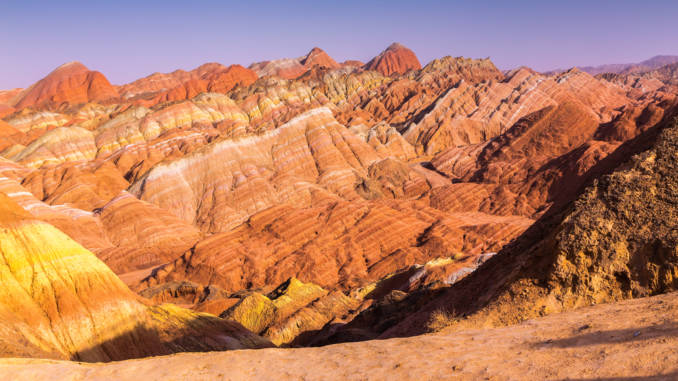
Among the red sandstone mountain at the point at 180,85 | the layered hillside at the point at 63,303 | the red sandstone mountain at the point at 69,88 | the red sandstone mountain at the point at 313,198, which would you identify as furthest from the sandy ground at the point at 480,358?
the red sandstone mountain at the point at 69,88

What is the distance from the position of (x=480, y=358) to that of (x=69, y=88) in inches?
7219

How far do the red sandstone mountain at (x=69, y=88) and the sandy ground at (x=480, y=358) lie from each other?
16178 centimetres

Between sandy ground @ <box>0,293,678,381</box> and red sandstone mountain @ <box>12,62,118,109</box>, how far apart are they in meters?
162

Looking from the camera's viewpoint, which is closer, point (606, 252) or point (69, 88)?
point (606, 252)

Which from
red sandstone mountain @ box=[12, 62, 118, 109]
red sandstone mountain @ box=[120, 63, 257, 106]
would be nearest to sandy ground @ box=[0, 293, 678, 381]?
red sandstone mountain @ box=[120, 63, 257, 106]

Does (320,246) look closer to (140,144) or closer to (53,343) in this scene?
(53,343)

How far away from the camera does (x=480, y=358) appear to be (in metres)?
8.12

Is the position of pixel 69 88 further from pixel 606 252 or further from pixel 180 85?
pixel 606 252

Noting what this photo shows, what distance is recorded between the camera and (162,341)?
61.0 ft

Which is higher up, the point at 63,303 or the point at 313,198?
the point at 63,303

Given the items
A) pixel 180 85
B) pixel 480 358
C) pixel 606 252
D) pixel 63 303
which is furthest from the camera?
pixel 180 85

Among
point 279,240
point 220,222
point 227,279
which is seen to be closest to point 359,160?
point 220,222

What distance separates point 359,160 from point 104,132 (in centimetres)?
5180

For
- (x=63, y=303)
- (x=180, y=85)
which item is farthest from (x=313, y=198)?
(x=180, y=85)
